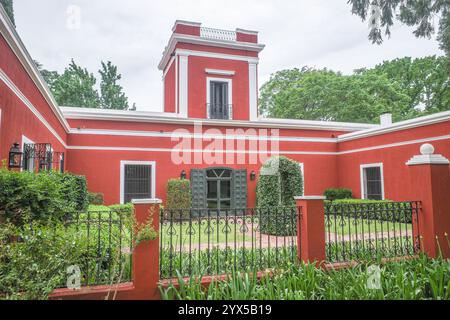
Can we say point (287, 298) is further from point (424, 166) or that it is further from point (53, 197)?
point (424, 166)

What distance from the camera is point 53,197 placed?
4031 millimetres

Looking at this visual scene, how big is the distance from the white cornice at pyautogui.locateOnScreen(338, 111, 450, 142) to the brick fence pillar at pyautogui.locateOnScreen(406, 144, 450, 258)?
669cm

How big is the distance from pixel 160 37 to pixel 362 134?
1320 cm

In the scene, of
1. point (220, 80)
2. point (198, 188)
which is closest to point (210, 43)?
point (220, 80)

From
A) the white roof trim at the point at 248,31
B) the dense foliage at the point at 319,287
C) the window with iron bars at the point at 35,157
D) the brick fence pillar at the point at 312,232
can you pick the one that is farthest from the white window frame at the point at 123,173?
the dense foliage at the point at 319,287

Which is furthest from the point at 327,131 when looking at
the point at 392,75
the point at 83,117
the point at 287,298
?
the point at 392,75

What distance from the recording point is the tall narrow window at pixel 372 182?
1333 cm

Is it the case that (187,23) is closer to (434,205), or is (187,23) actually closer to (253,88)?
(253,88)

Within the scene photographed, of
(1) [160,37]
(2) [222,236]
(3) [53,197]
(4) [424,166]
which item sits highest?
(1) [160,37]

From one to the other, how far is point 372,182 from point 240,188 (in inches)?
235

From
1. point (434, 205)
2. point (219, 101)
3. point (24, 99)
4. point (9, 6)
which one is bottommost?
point (434, 205)

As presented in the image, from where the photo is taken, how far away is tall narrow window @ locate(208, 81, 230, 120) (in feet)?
49.5

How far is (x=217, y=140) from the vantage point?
13.7 m

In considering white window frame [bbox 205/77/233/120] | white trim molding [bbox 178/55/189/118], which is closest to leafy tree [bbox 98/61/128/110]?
white trim molding [bbox 178/55/189/118]
